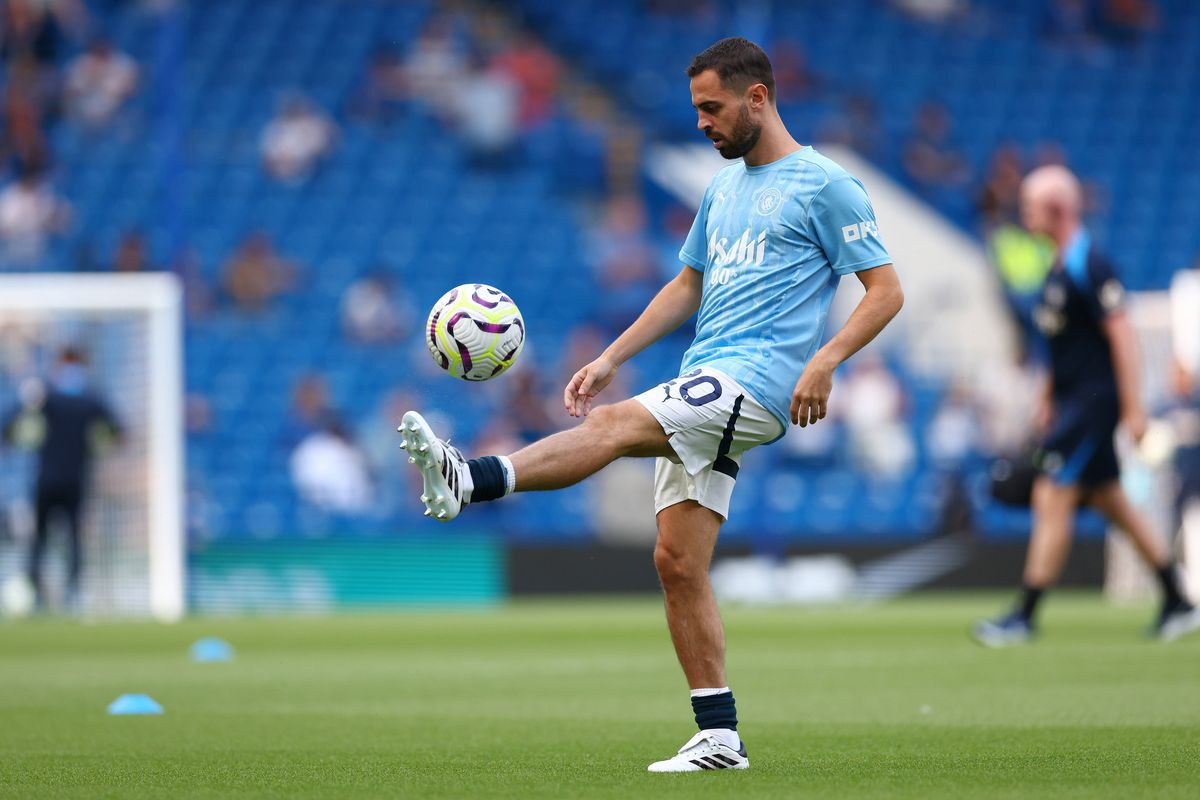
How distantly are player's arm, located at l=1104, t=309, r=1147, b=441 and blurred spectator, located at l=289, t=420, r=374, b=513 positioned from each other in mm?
10828

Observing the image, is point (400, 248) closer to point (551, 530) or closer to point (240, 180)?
point (240, 180)

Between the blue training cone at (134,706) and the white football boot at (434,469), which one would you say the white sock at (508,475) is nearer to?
the white football boot at (434,469)

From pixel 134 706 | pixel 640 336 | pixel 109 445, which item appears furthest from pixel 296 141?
pixel 640 336

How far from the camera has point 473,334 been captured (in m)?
5.64

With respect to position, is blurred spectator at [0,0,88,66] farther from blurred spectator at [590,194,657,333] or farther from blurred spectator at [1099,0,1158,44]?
blurred spectator at [1099,0,1158,44]

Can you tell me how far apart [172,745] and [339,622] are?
9.24 meters

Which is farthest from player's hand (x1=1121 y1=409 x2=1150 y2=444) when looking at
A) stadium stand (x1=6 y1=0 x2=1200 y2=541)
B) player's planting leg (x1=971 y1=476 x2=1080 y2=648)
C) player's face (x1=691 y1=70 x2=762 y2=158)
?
Answer: stadium stand (x1=6 y1=0 x2=1200 y2=541)

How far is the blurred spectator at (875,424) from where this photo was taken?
68.7 feet

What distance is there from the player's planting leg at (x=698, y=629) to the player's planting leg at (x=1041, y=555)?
5.28 m

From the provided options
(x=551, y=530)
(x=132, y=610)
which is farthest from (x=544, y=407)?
(x=132, y=610)

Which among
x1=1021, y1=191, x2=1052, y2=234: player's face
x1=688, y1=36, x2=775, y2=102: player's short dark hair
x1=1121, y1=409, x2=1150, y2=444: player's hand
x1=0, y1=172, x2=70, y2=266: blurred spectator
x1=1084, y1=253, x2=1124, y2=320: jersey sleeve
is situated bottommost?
x1=1121, y1=409, x2=1150, y2=444: player's hand

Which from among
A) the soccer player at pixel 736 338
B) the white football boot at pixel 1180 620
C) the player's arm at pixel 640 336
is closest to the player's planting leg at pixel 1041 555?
the white football boot at pixel 1180 620

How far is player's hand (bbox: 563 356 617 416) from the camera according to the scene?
5.59m

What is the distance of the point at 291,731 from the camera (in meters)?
6.96
